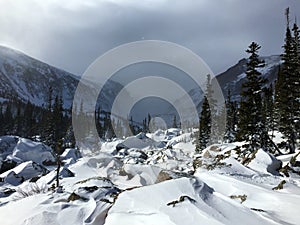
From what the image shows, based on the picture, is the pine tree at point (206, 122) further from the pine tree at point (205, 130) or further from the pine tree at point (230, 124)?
the pine tree at point (230, 124)

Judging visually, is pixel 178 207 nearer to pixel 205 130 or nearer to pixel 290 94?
pixel 290 94

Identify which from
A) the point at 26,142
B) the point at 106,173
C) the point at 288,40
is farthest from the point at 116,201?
the point at 26,142

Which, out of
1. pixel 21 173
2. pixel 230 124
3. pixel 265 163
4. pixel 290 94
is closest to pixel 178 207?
pixel 265 163

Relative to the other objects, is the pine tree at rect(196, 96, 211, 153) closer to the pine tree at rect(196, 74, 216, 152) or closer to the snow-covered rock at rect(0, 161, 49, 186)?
the pine tree at rect(196, 74, 216, 152)

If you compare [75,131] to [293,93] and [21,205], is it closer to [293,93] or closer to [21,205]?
[293,93]

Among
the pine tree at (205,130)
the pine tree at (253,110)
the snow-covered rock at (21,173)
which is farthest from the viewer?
the pine tree at (205,130)

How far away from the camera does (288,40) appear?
29.9 m

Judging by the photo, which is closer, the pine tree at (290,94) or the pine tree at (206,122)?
the pine tree at (290,94)

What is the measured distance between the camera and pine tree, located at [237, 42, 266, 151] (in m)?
25.8

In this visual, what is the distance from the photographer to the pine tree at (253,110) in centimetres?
2578

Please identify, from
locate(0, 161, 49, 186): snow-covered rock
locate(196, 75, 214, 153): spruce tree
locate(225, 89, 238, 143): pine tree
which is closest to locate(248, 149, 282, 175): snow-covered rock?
locate(0, 161, 49, 186): snow-covered rock

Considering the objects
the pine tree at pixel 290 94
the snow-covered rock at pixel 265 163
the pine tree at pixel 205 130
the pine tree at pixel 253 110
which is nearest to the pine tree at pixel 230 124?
the pine tree at pixel 205 130

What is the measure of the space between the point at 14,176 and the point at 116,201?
96.4 ft

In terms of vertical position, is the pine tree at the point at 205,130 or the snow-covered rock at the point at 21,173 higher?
the pine tree at the point at 205,130
